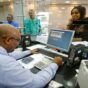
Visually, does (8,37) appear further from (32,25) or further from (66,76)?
(32,25)

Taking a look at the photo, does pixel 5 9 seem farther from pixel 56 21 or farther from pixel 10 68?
pixel 10 68

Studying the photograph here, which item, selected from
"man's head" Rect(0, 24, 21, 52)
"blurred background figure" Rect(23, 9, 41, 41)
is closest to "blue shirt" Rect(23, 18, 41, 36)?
"blurred background figure" Rect(23, 9, 41, 41)

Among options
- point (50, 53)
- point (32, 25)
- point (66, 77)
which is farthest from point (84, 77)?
point (32, 25)

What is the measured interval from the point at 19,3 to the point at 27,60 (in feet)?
11.6

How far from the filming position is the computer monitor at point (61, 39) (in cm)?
191

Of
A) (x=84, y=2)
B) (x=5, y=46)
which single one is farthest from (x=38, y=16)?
(x=5, y=46)

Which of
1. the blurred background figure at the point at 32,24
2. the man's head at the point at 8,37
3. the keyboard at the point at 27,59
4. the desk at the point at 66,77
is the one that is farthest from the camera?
the blurred background figure at the point at 32,24

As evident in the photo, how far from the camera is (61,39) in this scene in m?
2.03

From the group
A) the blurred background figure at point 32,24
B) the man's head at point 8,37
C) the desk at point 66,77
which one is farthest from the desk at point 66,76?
the blurred background figure at point 32,24

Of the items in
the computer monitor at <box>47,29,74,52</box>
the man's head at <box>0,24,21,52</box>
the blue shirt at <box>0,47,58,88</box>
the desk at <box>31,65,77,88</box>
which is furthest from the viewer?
the computer monitor at <box>47,29,74,52</box>

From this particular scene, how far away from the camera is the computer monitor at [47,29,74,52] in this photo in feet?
6.27

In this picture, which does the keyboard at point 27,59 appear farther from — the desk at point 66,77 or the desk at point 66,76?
the desk at point 66,77

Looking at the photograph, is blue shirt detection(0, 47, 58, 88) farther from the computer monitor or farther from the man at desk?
the computer monitor

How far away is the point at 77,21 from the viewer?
226 cm
